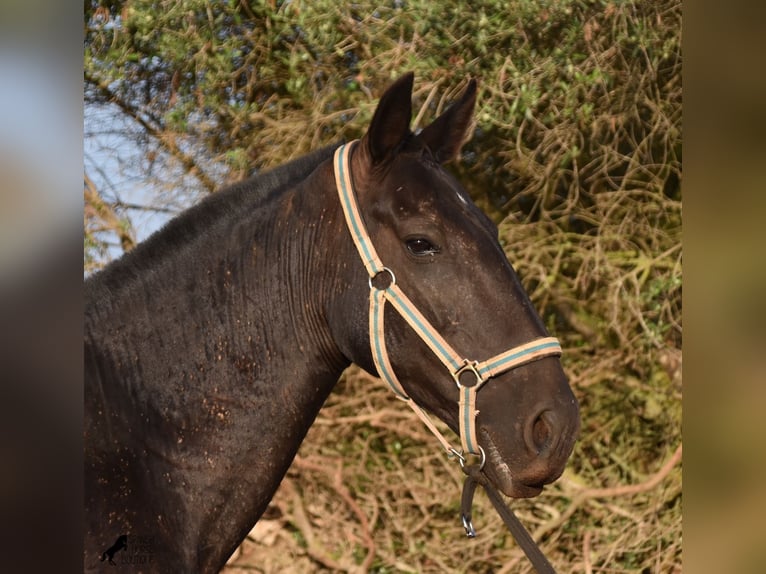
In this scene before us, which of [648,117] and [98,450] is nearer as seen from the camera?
[98,450]

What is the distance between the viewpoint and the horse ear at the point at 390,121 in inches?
77.6

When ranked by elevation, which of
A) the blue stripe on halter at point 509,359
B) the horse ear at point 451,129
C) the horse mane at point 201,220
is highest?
the horse mane at point 201,220

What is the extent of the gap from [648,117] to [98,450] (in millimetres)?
3104

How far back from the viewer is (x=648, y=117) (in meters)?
3.79

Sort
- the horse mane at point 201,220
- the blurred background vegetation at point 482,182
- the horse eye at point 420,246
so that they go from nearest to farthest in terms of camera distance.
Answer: the horse eye at point 420,246 → the horse mane at point 201,220 → the blurred background vegetation at point 482,182

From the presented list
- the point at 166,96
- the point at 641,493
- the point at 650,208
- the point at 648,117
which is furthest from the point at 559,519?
the point at 166,96

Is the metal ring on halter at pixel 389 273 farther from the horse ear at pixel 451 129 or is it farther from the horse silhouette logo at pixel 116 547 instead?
the horse silhouette logo at pixel 116 547

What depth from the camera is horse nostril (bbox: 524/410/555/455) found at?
1.88 meters
